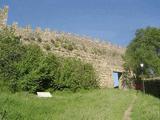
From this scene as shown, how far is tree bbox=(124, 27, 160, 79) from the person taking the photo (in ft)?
79.4

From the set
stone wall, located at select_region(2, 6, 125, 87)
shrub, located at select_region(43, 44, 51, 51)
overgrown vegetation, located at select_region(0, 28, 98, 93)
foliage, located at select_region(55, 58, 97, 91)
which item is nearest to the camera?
overgrown vegetation, located at select_region(0, 28, 98, 93)

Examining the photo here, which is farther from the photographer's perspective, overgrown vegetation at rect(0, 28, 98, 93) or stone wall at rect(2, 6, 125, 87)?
stone wall at rect(2, 6, 125, 87)

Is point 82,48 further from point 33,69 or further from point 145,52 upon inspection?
point 33,69

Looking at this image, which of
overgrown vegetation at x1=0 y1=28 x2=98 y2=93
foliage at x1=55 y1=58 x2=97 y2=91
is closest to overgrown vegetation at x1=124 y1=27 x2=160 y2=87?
foliage at x1=55 y1=58 x2=97 y2=91

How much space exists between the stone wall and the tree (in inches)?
55.9

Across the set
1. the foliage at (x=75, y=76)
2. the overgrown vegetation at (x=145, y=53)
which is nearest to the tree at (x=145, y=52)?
the overgrown vegetation at (x=145, y=53)

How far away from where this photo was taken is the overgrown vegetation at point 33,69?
1652 cm

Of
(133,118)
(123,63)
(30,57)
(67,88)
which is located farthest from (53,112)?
(123,63)

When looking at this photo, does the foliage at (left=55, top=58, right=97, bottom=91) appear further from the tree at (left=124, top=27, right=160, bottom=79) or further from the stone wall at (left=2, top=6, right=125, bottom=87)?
the tree at (left=124, top=27, right=160, bottom=79)

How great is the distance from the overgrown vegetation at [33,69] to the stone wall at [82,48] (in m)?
1.41

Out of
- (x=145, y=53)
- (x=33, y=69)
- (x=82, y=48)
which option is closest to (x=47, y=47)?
(x=82, y=48)

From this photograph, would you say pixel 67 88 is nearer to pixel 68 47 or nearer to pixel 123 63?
pixel 68 47

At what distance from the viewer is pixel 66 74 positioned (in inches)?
790

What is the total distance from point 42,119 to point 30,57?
8.86 m
